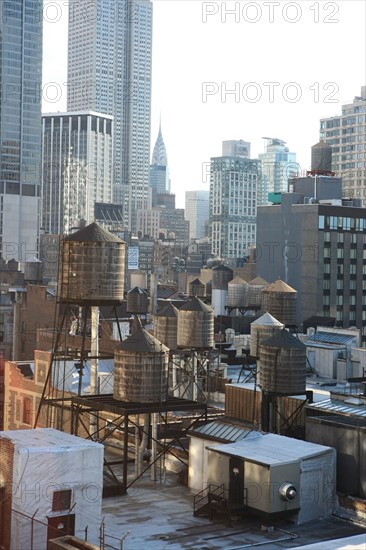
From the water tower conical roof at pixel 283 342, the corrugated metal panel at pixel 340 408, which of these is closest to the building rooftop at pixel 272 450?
the corrugated metal panel at pixel 340 408

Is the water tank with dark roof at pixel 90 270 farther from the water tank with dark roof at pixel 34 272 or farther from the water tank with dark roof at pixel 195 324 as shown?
the water tank with dark roof at pixel 34 272

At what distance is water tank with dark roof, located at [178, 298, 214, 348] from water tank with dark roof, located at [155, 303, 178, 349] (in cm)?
333

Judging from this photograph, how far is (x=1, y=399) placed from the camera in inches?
2361

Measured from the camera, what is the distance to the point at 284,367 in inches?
1540

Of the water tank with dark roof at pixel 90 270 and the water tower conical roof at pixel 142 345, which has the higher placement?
the water tank with dark roof at pixel 90 270

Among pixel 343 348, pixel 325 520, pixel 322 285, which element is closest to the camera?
pixel 325 520

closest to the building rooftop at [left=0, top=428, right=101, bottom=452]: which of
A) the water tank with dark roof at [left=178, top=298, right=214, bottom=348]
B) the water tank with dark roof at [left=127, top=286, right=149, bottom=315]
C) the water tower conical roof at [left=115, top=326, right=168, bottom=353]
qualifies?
the water tower conical roof at [left=115, top=326, right=168, bottom=353]

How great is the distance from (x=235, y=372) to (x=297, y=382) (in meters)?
23.5

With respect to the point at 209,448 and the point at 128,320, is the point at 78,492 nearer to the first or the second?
the point at 209,448

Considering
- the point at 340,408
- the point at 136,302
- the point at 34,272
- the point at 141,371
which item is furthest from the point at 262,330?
the point at 34,272

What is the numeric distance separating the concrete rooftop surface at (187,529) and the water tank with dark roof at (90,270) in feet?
26.7

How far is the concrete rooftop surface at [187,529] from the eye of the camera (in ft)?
94.8

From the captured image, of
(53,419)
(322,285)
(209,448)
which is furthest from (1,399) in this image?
(322,285)

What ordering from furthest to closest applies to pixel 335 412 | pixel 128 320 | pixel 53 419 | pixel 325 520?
1. pixel 128 320
2. pixel 53 419
3. pixel 335 412
4. pixel 325 520
